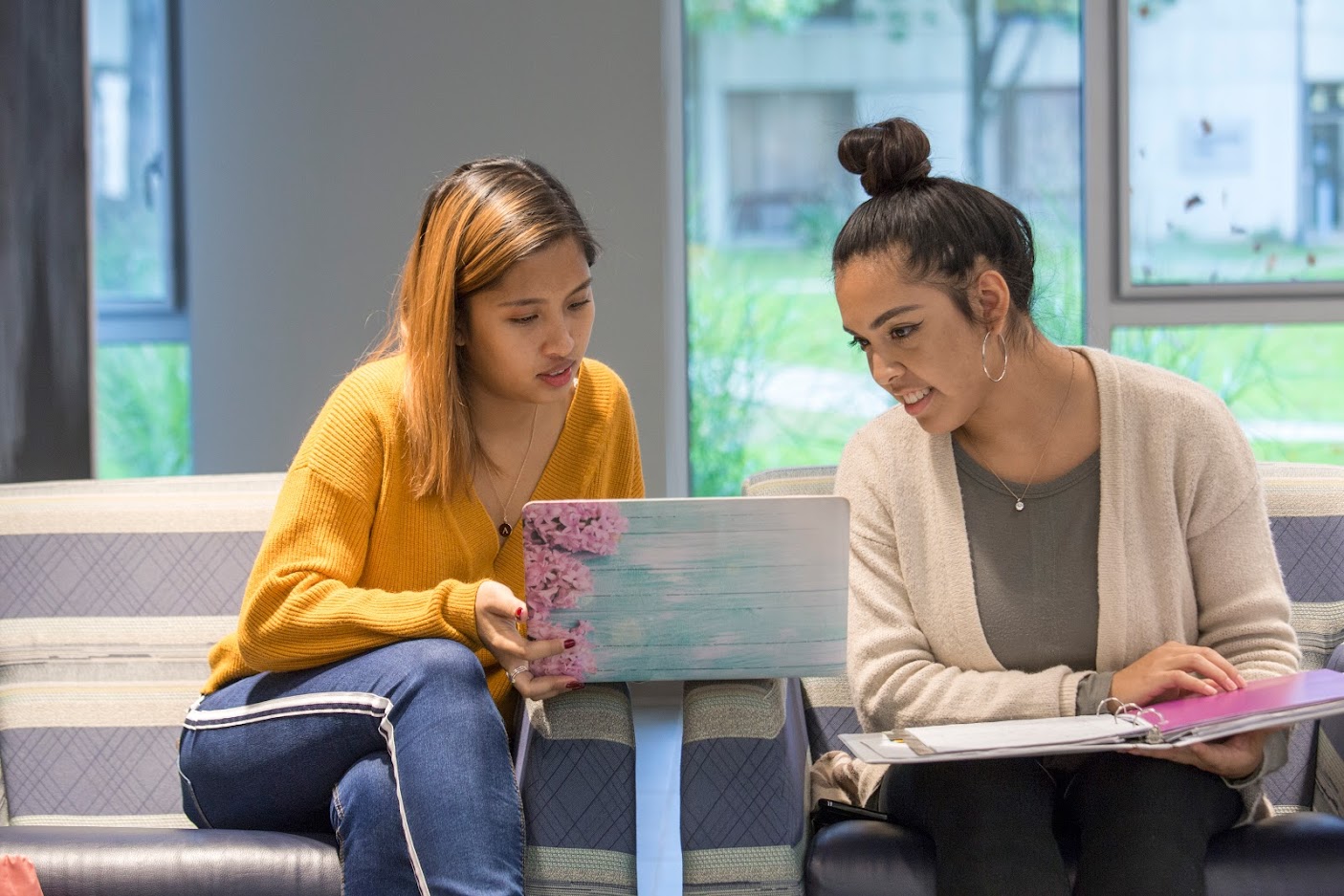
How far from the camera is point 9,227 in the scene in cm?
239

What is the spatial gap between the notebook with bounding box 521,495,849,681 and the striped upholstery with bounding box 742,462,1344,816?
0.45 meters

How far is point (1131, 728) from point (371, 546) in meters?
0.89

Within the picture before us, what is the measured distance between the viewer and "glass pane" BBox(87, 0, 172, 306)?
14.2 ft

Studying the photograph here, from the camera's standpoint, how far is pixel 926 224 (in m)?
1.61

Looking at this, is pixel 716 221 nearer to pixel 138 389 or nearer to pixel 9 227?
pixel 138 389

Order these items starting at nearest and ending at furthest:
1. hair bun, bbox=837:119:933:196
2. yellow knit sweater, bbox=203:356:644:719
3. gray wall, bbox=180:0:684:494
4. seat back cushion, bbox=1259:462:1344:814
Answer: yellow knit sweater, bbox=203:356:644:719 < hair bun, bbox=837:119:933:196 < seat back cushion, bbox=1259:462:1344:814 < gray wall, bbox=180:0:684:494

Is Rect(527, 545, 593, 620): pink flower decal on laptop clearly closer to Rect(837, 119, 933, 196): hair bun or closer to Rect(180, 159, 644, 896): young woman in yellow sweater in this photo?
Rect(180, 159, 644, 896): young woman in yellow sweater

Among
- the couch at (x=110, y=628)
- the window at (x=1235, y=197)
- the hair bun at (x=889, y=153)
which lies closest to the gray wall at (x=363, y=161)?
the window at (x=1235, y=197)

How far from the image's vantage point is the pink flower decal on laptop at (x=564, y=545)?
1440mm

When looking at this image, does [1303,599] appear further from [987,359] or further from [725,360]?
[725,360]

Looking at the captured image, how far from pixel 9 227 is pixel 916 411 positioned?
1644 millimetres

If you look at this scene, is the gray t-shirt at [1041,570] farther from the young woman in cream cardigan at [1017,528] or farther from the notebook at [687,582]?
the notebook at [687,582]

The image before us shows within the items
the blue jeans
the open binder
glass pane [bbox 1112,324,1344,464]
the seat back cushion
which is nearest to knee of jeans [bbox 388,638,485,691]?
the blue jeans

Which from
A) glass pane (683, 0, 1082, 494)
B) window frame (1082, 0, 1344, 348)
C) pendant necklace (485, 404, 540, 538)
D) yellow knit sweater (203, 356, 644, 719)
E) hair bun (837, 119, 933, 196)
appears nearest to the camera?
yellow knit sweater (203, 356, 644, 719)
